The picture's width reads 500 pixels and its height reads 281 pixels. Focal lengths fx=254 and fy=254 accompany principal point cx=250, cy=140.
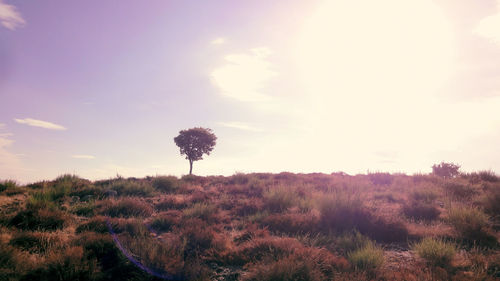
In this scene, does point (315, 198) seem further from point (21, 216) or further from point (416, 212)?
point (21, 216)

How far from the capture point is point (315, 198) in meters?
11.5

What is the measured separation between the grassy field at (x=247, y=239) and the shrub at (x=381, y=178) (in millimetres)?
5004

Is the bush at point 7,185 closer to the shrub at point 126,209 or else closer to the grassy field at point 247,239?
the grassy field at point 247,239

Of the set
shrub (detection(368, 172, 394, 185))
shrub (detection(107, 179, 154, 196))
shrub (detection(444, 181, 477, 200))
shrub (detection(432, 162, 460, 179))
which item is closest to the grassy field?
shrub (detection(444, 181, 477, 200))

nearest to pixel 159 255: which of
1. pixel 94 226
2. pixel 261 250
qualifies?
pixel 261 250

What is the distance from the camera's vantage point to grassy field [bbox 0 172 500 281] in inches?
199

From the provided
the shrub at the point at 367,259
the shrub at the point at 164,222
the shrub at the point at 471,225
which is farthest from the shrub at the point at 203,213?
the shrub at the point at 471,225

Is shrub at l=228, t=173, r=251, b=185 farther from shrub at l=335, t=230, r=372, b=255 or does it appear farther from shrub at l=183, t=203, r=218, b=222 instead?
shrub at l=335, t=230, r=372, b=255

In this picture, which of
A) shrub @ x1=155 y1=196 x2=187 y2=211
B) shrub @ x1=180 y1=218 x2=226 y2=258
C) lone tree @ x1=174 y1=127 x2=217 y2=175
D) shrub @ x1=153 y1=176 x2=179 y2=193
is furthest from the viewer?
lone tree @ x1=174 y1=127 x2=217 y2=175

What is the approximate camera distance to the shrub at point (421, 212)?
32.8 ft

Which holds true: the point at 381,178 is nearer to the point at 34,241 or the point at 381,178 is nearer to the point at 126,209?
the point at 126,209

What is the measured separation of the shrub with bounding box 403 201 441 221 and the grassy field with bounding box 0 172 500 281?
48 mm

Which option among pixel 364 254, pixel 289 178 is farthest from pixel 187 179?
pixel 364 254

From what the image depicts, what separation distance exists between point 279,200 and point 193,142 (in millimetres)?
31624
